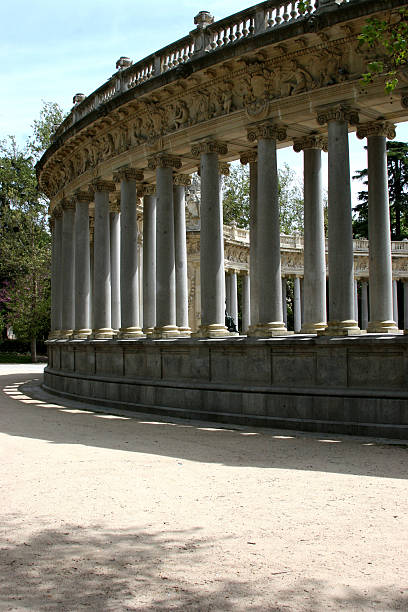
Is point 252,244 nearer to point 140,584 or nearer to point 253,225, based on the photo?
point 253,225

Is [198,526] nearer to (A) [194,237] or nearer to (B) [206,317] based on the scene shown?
(B) [206,317]

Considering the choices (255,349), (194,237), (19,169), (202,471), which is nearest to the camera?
(202,471)

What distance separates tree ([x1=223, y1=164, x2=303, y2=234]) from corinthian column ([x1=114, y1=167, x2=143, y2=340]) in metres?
60.1

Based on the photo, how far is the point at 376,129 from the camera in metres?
28.2

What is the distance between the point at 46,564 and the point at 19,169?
294 ft

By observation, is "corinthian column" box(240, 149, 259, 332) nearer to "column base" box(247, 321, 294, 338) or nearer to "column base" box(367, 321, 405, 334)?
"column base" box(247, 321, 294, 338)

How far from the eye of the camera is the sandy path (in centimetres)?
955

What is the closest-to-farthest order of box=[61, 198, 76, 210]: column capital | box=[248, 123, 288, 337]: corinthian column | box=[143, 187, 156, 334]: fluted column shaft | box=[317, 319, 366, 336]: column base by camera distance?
box=[317, 319, 366, 336]: column base
box=[248, 123, 288, 337]: corinthian column
box=[143, 187, 156, 334]: fluted column shaft
box=[61, 198, 76, 210]: column capital

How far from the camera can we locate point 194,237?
209ft

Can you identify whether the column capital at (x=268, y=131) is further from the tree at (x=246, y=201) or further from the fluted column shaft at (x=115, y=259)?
the tree at (x=246, y=201)

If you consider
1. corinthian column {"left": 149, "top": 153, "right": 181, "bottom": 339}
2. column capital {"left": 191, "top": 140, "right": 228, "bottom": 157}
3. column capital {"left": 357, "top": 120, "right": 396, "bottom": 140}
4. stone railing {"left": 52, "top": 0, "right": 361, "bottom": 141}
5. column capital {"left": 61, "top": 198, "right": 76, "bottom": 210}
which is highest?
stone railing {"left": 52, "top": 0, "right": 361, "bottom": 141}

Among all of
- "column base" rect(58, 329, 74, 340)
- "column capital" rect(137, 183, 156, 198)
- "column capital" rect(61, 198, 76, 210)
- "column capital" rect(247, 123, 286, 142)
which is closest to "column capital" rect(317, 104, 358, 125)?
"column capital" rect(247, 123, 286, 142)

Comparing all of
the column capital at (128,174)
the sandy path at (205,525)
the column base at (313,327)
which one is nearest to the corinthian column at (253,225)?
the column base at (313,327)

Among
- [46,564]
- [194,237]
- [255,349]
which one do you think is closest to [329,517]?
[46,564]
